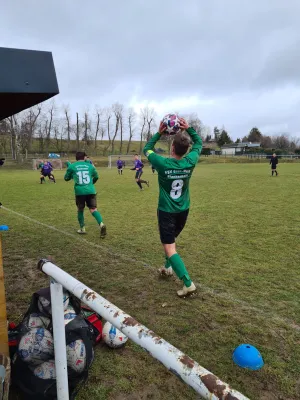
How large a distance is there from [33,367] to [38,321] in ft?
1.10

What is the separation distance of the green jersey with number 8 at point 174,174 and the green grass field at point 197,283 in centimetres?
125

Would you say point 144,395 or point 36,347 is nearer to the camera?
point 36,347

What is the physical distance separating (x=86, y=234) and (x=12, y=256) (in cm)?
202

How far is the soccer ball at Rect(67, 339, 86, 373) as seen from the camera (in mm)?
2426

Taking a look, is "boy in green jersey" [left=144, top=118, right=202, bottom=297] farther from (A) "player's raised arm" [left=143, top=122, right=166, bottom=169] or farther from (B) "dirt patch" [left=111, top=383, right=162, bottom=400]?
(B) "dirt patch" [left=111, top=383, right=162, bottom=400]

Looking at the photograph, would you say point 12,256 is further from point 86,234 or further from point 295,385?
point 295,385

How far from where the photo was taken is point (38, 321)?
2551 mm

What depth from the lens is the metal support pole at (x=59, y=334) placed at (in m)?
2.02

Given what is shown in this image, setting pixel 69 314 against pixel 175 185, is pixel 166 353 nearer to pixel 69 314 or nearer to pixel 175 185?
pixel 69 314

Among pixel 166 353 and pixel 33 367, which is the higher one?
pixel 166 353

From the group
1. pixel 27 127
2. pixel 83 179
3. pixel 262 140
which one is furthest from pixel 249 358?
pixel 262 140

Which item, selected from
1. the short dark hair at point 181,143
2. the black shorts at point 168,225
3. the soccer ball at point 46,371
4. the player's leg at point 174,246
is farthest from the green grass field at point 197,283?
the short dark hair at point 181,143

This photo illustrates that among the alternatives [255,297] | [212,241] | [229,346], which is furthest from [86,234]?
Result: [229,346]

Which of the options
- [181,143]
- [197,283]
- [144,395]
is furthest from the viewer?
[197,283]
